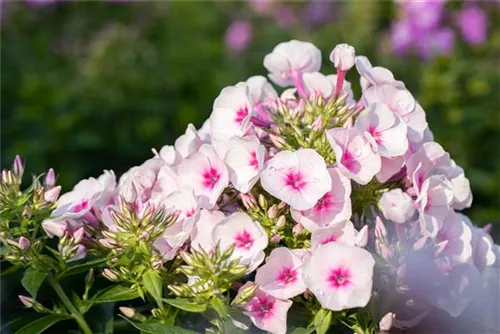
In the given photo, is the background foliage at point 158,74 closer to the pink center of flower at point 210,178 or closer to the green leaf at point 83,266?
the green leaf at point 83,266

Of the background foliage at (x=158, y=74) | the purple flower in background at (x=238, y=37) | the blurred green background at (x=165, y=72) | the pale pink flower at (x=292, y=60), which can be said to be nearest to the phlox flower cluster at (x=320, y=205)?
the pale pink flower at (x=292, y=60)

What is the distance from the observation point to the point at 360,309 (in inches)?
60.5

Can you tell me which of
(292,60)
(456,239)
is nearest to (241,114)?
(292,60)

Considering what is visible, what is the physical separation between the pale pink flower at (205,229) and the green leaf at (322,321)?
0.21m

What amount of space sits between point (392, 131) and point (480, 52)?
3.44 meters

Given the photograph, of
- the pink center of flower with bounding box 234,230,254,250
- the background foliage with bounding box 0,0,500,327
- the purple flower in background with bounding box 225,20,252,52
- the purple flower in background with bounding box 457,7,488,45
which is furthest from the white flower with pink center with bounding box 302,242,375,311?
the purple flower in background with bounding box 225,20,252,52

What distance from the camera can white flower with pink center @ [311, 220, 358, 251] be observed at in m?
1.49

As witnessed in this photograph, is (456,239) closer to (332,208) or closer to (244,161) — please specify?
(332,208)

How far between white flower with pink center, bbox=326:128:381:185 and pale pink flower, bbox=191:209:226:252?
0.22m

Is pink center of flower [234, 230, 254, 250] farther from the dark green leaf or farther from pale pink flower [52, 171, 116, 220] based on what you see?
pale pink flower [52, 171, 116, 220]

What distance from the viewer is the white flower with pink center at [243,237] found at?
4.89 ft

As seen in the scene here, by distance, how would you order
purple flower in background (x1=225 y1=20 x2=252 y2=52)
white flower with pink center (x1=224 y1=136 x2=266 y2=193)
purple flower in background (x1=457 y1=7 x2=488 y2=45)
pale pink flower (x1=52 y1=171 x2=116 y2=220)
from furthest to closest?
1. purple flower in background (x1=225 y1=20 x2=252 y2=52)
2. purple flower in background (x1=457 y1=7 x2=488 y2=45)
3. pale pink flower (x1=52 y1=171 x2=116 y2=220)
4. white flower with pink center (x1=224 y1=136 x2=266 y2=193)

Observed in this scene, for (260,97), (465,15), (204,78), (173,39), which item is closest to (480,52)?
(465,15)

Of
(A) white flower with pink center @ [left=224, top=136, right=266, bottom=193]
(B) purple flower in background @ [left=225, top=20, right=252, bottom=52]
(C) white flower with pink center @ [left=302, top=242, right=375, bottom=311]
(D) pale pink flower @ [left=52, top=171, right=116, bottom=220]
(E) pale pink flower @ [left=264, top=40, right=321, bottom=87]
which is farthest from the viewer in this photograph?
(B) purple flower in background @ [left=225, top=20, right=252, bottom=52]
